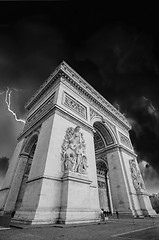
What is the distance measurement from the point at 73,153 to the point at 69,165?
0.94 m

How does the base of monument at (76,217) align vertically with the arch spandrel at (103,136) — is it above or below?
below

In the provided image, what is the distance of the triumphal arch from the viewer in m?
6.46

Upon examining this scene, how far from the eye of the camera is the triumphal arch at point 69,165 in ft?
21.2

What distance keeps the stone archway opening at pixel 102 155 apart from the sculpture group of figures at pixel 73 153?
242 inches

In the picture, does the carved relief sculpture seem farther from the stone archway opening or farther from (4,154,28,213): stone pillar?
(4,154,28,213): stone pillar

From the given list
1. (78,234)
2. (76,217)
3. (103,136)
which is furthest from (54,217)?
(103,136)

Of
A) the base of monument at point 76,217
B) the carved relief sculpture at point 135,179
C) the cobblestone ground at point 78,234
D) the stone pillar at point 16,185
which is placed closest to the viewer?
the cobblestone ground at point 78,234

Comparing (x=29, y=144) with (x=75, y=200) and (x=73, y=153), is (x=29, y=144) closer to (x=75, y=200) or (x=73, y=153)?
(x=73, y=153)

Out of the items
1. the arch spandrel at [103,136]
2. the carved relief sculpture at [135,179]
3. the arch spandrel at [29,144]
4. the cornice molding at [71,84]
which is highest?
the cornice molding at [71,84]

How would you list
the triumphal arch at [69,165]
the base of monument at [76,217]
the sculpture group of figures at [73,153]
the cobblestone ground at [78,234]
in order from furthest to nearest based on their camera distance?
the sculpture group of figures at [73,153]
the triumphal arch at [69,165]
the base of monument at [76,217]
the cobblestone ground at [78,234]

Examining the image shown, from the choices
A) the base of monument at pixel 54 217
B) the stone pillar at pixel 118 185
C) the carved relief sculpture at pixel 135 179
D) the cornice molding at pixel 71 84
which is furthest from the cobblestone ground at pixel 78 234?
the cornice molding at pixel 71 84

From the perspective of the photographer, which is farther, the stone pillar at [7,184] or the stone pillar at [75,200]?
the stone pillar at [7,184]

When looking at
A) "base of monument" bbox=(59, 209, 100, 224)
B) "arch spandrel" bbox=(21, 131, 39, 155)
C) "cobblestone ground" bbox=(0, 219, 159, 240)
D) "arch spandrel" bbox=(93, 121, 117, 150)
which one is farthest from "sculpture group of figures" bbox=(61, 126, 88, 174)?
"arch spandrel" bbox=(93, 121, 117, 150)

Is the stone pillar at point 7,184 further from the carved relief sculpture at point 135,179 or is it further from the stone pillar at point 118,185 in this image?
the carved relief sculpture at point 135,179
